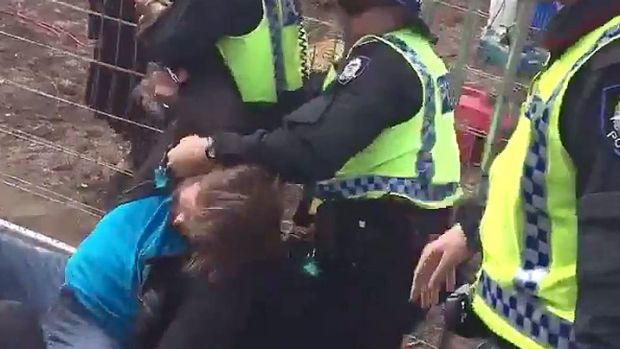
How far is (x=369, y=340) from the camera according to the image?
2471 mm

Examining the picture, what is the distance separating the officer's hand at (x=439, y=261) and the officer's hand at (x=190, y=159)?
53 cm

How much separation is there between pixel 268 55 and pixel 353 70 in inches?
16.9

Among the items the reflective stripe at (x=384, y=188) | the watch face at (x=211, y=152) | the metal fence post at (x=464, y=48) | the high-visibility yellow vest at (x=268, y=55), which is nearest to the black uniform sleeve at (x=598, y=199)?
the reflective stripe at (x=384, y=188)

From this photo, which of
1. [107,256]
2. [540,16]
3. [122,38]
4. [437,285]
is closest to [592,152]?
[437,285]

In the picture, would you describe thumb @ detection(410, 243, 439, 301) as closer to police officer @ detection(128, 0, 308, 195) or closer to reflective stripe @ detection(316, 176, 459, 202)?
reflective stripe @ detection(316, 176, 459, 202)

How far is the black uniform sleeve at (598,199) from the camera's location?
1.49 meters

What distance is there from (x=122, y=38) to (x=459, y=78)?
1254 millimetres

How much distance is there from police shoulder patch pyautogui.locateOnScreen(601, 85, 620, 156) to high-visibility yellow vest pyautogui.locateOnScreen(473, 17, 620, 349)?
78 millimetres

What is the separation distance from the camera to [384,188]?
2.40 m

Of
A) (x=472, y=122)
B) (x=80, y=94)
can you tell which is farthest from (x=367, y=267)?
(x=80, y=94)

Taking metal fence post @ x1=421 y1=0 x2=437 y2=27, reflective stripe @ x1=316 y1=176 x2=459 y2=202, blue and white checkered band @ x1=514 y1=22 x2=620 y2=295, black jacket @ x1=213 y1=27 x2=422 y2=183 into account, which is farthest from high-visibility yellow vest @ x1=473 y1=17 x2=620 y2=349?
metal fence post @ x1=421 y1=0 x2=437 y2=27

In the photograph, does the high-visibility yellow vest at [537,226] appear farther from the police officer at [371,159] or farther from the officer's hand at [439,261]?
the police officer at [371,159]

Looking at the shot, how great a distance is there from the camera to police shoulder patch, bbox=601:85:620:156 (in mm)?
1474

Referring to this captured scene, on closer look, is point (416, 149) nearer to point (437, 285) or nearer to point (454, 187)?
point (454, 187)
